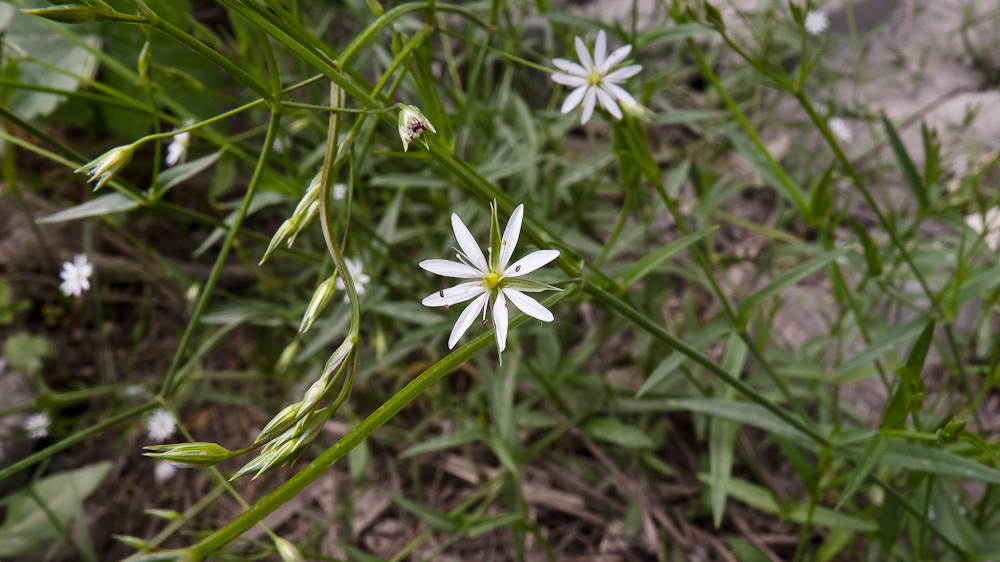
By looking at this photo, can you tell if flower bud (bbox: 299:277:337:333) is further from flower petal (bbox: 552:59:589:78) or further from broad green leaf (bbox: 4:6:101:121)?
broad green leaf (bbox: 4:6:101:121)

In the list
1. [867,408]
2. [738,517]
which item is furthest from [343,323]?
[867,408]

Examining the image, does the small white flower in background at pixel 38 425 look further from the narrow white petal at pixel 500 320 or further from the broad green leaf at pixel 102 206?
the narrow white petal at pixel 500 320

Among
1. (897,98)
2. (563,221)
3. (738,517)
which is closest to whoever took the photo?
(738,517)

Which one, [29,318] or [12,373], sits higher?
[29,318]

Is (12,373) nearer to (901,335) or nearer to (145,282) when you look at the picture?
(145,282)

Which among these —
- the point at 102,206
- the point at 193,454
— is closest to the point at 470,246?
the point at 193,454

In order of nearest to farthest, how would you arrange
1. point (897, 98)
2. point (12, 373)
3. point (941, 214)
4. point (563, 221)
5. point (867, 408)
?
point (941, 214), point (867, 408), point (563, 221), point (12, 373), point (897, 98)

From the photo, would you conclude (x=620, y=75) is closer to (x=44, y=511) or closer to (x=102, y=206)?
(x=102, y=206)
